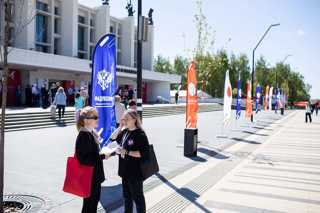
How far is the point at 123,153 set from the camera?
512 centimetres

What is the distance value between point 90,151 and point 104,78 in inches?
127

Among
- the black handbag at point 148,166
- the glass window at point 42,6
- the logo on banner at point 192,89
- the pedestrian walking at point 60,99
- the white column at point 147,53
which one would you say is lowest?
the black handbag at point 148,166

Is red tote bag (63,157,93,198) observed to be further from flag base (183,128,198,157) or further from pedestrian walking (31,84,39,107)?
pedestrian walking (31,84,39,107)

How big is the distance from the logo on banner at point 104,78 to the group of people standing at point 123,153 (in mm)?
2171

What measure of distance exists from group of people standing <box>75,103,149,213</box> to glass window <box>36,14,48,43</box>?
34.3 metres

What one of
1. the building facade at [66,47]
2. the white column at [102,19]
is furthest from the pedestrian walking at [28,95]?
the white column at [102,19]

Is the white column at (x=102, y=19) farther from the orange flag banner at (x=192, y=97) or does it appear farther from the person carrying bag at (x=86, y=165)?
the person carrying bag at (x=86, y=165)

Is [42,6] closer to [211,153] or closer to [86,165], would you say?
[211,153]

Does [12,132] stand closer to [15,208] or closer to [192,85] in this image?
[192,85]

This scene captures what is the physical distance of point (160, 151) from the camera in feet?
40.9

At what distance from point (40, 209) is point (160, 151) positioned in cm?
680

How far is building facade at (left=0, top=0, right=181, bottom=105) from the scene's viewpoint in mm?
28922

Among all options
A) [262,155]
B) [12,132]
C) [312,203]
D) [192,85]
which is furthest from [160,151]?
[12,132]

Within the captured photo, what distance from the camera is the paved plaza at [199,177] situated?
674 centimetres
